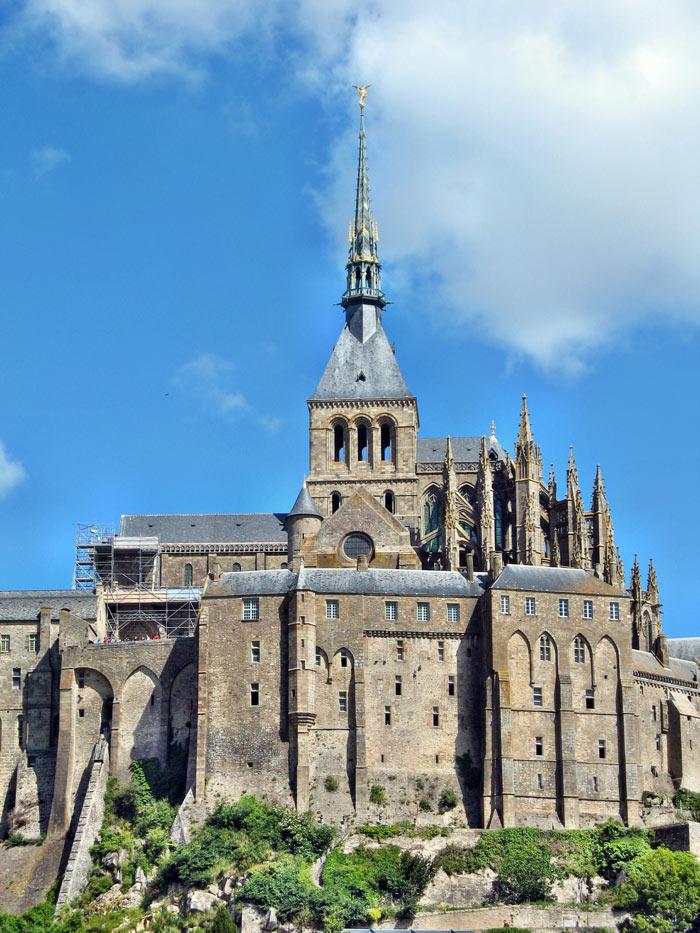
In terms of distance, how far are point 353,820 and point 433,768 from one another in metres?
5.92

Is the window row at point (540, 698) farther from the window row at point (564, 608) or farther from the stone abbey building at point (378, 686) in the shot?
the window row at point (564, 608)

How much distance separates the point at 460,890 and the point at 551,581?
803 inches

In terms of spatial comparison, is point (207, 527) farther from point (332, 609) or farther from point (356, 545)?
point (332, 609)

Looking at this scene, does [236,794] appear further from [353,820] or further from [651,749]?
[651,749]

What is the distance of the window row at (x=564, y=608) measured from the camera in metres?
103

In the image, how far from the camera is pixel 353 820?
9831 centimetres

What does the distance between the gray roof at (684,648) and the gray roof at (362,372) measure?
2738 cm

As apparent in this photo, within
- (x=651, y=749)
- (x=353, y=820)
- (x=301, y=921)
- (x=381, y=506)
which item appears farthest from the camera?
(x=381, y=506)

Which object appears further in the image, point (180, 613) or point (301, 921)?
point (180, 613)

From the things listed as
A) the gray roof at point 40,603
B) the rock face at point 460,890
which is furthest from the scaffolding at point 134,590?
the rock face at point 460,890

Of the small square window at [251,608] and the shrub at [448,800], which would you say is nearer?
the shrub at [448,800]

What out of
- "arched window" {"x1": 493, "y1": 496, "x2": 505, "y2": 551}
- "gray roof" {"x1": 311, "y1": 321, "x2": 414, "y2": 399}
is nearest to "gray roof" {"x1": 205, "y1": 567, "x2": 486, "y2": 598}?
"arched window" {"x1": 493, "y1": 496, "x2": 505, "y2": 551}

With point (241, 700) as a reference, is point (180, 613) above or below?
above

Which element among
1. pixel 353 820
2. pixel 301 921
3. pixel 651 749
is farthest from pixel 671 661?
pixel 301 921
